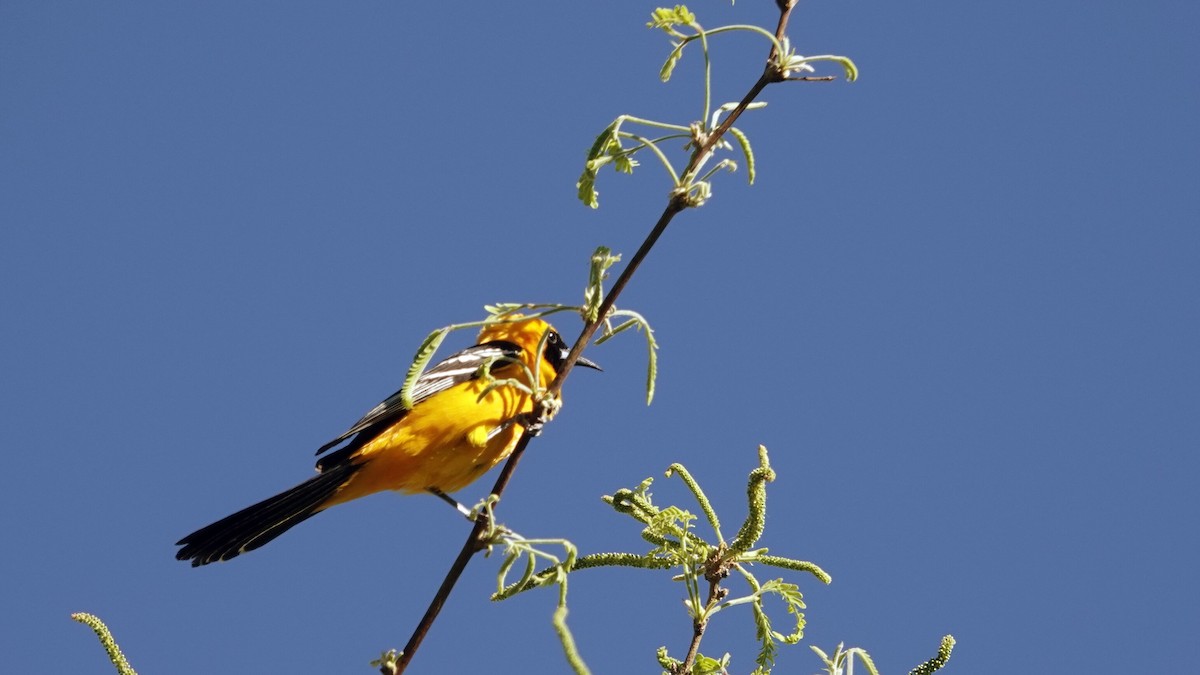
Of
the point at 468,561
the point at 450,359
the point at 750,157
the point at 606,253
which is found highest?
the point at 450,359

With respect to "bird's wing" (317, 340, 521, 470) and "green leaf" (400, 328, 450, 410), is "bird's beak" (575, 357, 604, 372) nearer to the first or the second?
"bird's wing" (317, 340, 521, 470)

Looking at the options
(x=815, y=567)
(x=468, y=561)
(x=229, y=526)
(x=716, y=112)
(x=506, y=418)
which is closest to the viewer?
(x=468, y=561)

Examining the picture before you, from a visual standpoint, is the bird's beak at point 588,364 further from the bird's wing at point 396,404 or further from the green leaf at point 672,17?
the green leaf at point 672,17

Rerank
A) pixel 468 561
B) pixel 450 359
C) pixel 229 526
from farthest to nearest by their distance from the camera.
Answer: pixel 450 359 < pixel 229 526 < pixel 468 561

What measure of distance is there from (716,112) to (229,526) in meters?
2.48

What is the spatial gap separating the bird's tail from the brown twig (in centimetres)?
196

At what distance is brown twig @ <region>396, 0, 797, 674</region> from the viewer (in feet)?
6.20

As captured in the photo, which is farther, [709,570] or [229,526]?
[229,526]

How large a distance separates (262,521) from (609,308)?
237 cm

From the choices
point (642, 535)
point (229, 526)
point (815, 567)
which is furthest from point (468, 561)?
point (229, 526)

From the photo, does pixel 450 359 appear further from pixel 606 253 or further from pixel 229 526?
pixel 606 253

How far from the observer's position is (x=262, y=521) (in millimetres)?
3965

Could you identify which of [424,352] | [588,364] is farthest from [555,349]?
[424,352]

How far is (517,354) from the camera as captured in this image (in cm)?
469
